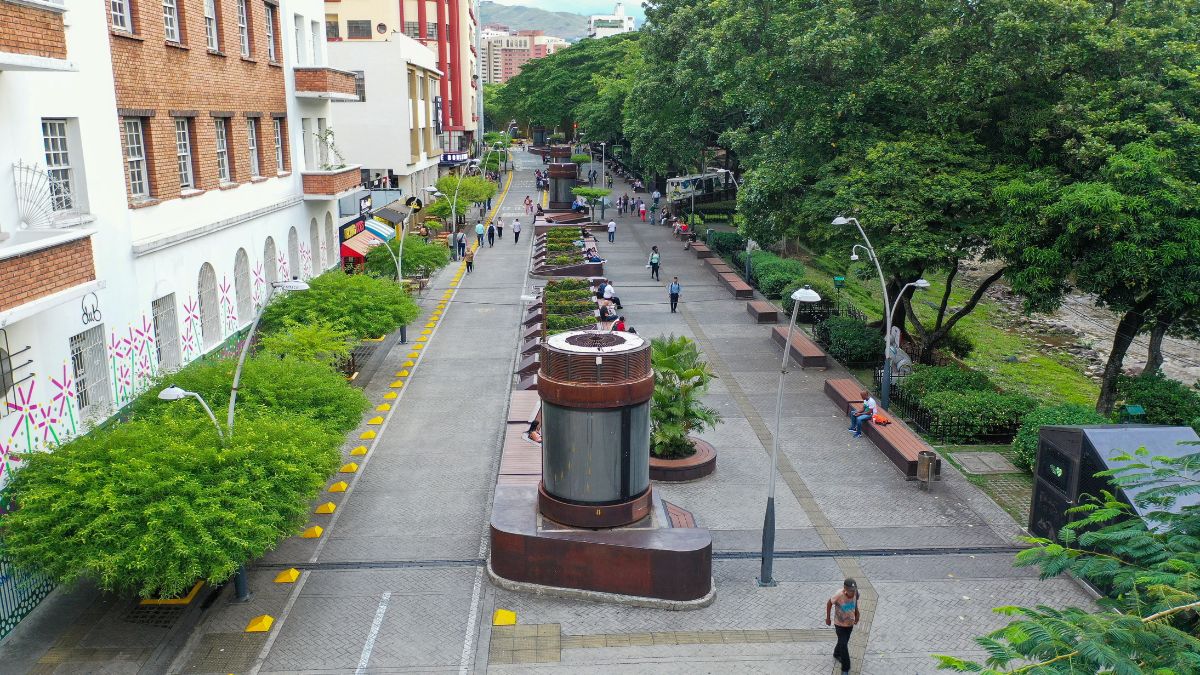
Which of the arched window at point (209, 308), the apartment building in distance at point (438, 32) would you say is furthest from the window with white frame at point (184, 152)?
the apartment building in distance at point (438, 32)

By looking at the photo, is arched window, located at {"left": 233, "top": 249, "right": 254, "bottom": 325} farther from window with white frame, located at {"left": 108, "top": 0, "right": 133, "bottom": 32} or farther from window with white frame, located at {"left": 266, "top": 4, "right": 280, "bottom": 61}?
window with white frame, located at {"left": 108, "top": 0, "right": 133, "bottom": 32}

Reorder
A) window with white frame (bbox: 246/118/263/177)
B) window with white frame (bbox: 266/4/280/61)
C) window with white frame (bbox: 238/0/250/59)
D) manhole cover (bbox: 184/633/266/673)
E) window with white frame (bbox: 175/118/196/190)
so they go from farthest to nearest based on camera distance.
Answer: window with white frame (bbox: 266/4/280/61) < window with white frame (bbox: 246/118/263/177) < window with white frame (bbox: 238/0/250/59) < window with white frame (bbox: 175/118/196/190) < manhole cover (bbox: 184/633/266/673)

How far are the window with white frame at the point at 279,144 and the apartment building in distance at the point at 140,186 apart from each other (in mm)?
91

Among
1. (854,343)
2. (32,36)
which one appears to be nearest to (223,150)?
(32,36)

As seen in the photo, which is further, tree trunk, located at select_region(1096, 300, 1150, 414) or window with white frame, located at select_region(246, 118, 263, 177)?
window with white frame, located at select_region(246, 118, 263, 177)

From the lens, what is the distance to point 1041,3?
2211cm

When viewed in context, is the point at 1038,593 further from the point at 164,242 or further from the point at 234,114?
the point at 234,114

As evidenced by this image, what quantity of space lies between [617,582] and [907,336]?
17.6 meters

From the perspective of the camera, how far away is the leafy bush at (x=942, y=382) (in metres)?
23.1

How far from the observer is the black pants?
40.0ft

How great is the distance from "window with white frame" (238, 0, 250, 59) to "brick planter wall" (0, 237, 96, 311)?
13.6m

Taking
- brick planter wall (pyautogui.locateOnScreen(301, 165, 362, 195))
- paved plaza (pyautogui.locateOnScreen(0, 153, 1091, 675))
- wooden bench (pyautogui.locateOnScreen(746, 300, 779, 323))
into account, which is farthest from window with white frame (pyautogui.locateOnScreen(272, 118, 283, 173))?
wooden bench (pyautogui.locateOnScreen(746, 300, 779, 323))

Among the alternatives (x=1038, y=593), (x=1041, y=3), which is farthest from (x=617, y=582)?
(x=1041, y=3)

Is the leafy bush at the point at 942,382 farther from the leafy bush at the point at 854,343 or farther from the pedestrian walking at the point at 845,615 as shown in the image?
the pedestrian walking at the point at 845,615
